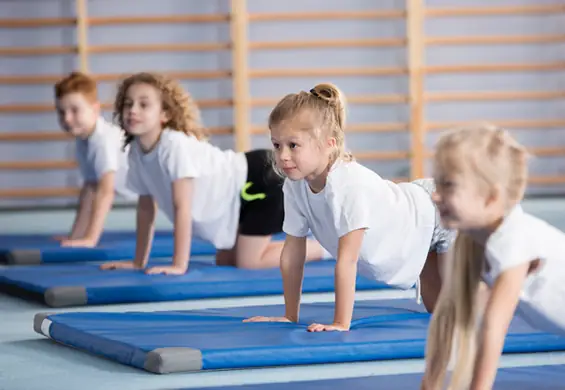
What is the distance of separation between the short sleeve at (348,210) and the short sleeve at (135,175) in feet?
4.87

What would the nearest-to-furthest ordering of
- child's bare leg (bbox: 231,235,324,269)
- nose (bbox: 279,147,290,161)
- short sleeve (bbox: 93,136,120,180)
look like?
nose (bbox: 279,147,290,161)
child's bare leg (bbox: 231,235,324,269)
short sleeve (bbox: 93,136,120,180)

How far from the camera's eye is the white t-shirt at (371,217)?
9.36 ft

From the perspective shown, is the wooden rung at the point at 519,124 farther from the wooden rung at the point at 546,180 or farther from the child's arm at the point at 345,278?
the child's arm at the point at 345,278

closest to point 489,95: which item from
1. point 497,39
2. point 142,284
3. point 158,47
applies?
point 497,39

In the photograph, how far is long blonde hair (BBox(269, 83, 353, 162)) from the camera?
2807mm

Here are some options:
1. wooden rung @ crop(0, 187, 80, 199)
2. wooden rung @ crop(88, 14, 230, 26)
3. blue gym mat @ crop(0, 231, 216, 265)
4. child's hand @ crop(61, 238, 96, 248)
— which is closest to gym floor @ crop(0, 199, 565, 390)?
blue gym mat @ crop(0, 231, 216, 265)

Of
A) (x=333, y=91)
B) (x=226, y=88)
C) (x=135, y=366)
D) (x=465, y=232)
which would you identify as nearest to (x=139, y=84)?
(x=333, y=91)

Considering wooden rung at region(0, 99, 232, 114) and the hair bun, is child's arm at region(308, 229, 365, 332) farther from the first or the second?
wooden rung at region(0, 99, 232, 114)

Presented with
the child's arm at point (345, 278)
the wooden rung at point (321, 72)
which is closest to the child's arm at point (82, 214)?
the child's arm at point (345, 278)

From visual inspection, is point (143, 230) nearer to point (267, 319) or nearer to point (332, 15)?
point (267, 319)

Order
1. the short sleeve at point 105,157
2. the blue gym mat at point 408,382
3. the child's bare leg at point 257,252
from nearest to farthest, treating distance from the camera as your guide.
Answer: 1. the blue gym mat at point 408,382
2. the child's bare leg at point 257,252
3. the short sleeve at point 105,157

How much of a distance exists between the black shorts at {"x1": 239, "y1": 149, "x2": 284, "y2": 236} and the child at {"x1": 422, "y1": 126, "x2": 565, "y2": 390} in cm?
242

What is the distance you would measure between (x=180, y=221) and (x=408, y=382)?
1.84 m

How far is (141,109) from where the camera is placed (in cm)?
399
